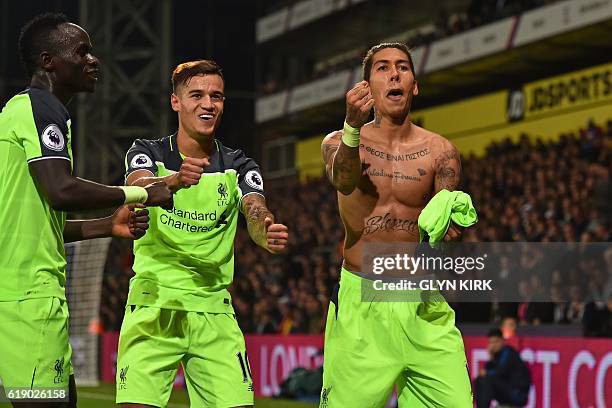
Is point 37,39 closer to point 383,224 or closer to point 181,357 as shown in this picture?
point 181,357

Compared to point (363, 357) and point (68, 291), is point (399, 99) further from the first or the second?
point (68, 291)

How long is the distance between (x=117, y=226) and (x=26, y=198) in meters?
0.61

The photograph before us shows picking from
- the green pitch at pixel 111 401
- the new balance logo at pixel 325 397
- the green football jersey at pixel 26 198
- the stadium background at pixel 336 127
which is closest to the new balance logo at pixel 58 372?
the green football jersey at pixel 26 198

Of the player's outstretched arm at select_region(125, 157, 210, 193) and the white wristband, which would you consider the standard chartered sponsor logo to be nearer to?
the player's outstretched arm at select_region(125, 157, 210, 193)

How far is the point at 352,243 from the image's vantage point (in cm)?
Answer: 514

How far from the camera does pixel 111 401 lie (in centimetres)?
1424

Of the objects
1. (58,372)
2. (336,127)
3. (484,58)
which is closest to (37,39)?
(58,372)

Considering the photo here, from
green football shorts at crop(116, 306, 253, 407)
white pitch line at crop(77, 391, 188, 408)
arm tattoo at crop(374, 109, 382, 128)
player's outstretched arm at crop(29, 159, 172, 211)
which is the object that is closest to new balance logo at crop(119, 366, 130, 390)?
green football shorts at crop(116, 306, 253, 407)

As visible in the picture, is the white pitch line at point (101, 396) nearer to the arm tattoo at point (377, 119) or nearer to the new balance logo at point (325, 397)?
the new balance logo at point (325, 397)

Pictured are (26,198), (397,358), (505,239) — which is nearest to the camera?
(26,198)

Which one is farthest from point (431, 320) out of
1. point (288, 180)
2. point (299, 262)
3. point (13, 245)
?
point (288, 180)

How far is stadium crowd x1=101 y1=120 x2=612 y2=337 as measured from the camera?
470 inches

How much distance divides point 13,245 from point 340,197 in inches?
69.1

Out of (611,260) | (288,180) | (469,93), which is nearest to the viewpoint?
(611,260)
